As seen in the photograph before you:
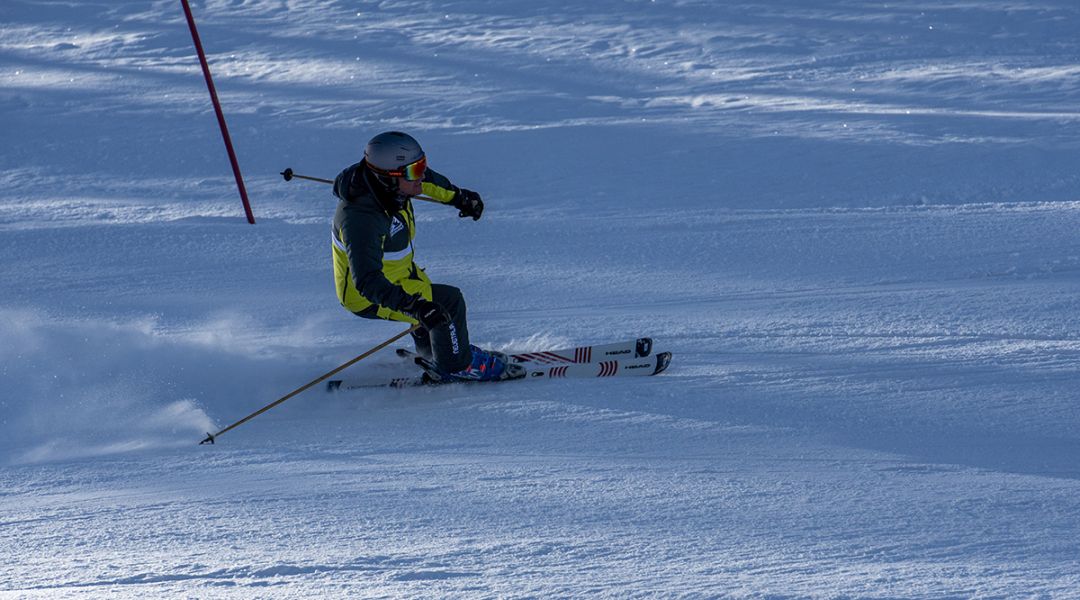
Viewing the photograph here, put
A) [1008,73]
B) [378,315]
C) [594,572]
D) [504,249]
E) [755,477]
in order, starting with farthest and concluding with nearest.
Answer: [1008,73]
[504,249]
[378,315]
[755,477]
[594,572]

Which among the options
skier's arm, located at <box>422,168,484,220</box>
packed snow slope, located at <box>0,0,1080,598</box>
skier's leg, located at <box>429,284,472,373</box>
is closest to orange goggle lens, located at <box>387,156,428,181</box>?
skier's leg, located at <box>429,284,472,373</box>

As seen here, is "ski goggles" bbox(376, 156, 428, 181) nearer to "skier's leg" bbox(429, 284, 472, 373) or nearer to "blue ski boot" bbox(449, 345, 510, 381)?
"skier's leg" bbox(429, 284, 472, 373)

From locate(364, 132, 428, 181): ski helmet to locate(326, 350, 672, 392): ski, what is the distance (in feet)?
4.12

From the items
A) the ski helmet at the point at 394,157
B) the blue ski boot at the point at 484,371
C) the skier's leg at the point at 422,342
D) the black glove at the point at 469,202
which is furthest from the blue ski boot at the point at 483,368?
the ski helmet at the point at 394,157

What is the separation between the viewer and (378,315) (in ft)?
17.6

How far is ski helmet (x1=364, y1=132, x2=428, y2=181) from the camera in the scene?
4852 millimetres

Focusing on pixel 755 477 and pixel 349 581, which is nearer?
pixel 349 581

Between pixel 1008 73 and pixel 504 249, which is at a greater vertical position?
pixel 1008 73

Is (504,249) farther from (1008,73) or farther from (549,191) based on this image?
(1008,73)

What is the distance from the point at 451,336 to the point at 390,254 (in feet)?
1.66

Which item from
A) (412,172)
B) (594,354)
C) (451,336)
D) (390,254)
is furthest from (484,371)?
(412,172)

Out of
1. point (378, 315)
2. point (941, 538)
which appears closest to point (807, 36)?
point (378, 315)

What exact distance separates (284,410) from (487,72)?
25.1 ft

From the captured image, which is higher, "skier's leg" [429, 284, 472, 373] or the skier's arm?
the skier's arm
